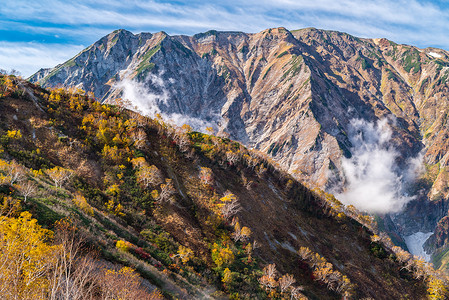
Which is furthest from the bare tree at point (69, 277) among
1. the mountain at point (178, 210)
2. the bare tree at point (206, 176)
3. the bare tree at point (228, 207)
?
the bare tree at point (206, 176)

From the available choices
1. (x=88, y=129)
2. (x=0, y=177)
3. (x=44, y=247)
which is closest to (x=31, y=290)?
(x=44, y=247)

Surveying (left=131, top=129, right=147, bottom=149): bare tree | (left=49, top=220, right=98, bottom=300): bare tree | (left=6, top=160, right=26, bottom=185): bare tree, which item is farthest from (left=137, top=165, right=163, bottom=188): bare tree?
(left=49, top=220, right=98, bottom=300): bare tree

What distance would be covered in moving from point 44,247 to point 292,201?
82.8 metres

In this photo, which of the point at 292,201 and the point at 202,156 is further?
the point at 292,201

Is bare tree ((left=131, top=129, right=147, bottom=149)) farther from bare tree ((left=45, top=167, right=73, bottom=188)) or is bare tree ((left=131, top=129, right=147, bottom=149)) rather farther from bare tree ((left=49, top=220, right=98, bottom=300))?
bare tree ((left=49, top=220, right=98, bottom=300))

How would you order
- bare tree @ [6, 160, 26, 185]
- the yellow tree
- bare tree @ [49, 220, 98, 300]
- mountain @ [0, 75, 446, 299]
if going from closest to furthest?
bare tree @ [49, 220, 98, 300], the yellow tree, bare tree @ [6, 160, 26, 185], mountain @ [0, 75, 446, 299]

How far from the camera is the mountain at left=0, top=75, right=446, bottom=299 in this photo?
3447 cm

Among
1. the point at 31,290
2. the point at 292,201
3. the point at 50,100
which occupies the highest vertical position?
the point at 50,100

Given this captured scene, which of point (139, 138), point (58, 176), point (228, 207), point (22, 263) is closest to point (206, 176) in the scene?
point (228, 207)

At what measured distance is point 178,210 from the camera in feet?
183

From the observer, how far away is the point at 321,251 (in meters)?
73.7

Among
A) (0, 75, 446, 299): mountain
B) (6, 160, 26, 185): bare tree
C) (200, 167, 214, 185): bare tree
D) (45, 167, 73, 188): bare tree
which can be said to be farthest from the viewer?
(200, 167, 214, 185): bare tree

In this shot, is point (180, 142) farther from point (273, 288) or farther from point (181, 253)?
point (273, 288)

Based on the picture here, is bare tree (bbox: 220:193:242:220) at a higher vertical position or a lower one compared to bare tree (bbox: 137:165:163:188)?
lower
